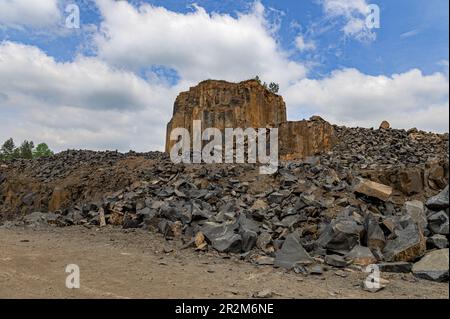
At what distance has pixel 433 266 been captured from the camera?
646 centimetres

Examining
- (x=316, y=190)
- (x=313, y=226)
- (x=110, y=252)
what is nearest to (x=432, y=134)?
(x=316, y=190)

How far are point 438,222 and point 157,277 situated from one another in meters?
6.27

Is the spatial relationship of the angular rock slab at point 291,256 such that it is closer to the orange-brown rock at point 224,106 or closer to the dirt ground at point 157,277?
the dirt ground at point 157,277

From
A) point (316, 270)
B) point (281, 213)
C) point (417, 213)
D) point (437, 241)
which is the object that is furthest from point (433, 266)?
point (281, 213)

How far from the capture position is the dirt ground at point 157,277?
5.50 meters

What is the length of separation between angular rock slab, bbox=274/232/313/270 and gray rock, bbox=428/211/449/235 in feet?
9.97

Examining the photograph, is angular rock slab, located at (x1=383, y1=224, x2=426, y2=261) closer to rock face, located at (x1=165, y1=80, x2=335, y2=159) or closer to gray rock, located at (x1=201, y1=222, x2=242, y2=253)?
gray rock, located at (x1=201, y1=222, x2=242, y2=253)

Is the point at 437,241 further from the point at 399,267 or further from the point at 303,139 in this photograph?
the point at 303,139

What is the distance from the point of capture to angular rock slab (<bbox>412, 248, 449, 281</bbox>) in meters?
6.22

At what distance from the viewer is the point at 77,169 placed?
22.3 m

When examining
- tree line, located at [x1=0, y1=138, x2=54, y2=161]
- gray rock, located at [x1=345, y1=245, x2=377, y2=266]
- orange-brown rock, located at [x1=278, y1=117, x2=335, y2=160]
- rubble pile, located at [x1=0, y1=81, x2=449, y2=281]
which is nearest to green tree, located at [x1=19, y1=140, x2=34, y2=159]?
tree line, located at [x1=0, y1=138, x2=54, y2=161]

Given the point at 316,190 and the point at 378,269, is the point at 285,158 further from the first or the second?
the point at 378,269
